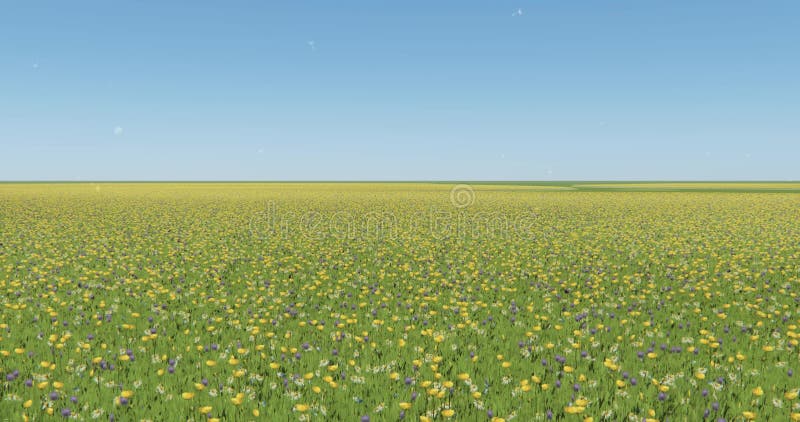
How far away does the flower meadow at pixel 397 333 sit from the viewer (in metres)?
4.96

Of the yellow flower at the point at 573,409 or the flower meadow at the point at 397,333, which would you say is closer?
the yellow flower at the point at 573,409

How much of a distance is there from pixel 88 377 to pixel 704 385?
7340mm

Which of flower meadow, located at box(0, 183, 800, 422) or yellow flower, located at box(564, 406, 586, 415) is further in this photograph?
flower meadow, located at box(0, 183, 800, 422)

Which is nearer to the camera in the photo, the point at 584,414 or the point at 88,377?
the point at 584,414

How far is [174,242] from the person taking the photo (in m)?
17.1

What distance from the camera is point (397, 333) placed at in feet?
24.1

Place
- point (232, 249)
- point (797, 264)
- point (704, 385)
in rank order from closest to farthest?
point (704, 385)
point (797, 264)
point (232, 249)

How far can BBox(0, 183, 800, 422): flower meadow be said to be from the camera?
4961 mm

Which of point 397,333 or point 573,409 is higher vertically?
point 573,409

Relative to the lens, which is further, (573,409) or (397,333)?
(397,333)

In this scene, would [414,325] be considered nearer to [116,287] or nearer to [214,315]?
[214,315]

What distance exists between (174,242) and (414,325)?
1277 cm

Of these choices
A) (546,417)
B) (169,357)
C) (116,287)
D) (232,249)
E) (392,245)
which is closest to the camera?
(546,417)

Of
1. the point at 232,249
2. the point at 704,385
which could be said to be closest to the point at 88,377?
the point at 704,385
